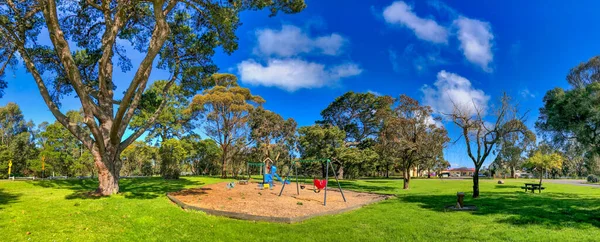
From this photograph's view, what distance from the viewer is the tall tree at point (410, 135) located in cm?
2245

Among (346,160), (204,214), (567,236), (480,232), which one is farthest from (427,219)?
(346,160)

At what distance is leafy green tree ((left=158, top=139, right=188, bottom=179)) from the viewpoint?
30219mm

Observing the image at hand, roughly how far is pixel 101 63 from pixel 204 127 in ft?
75.2

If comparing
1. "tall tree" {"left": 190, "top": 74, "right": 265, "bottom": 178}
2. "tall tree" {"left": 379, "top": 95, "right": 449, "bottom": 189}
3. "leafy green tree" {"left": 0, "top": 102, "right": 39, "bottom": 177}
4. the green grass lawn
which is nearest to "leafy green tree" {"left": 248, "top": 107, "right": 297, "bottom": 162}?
"tall tree" {"left": 190, "top": 74, "right": 265, "bottom": 178}

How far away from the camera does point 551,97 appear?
20.9 meters

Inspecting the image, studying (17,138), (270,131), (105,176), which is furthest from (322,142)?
(17,138)

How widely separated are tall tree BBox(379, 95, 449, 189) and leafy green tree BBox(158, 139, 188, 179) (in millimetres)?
19489

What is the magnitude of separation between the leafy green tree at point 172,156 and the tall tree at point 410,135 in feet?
63.9

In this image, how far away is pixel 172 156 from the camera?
3075 centimetres

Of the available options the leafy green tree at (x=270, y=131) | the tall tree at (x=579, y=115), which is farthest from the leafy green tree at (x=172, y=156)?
the tall tree at (x=579, y=115)

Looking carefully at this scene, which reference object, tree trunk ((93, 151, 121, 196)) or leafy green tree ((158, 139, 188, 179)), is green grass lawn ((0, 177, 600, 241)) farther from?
leafy green tree ((158, 139, 188, 179))

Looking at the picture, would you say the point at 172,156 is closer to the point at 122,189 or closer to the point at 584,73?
the point at 122,189

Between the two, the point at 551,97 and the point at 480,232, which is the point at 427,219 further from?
the point at 551,97

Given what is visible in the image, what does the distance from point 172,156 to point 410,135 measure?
22.7 metres
